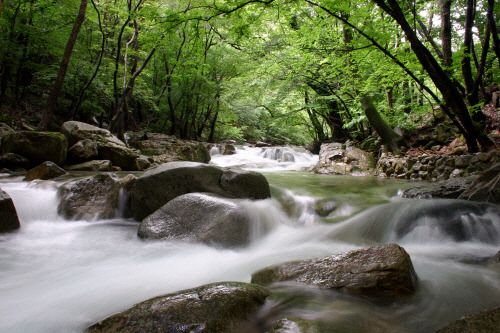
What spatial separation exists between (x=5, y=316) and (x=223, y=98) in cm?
1507

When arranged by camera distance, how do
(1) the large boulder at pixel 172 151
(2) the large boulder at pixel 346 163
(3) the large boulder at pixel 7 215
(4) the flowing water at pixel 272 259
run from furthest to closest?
(1) the large boulder at pixel 172 151 → (2) the large boulder at pixel 346 163 → (3) the large boulder at pixel 7 215 → (4) the flowing water at pixel 272 259

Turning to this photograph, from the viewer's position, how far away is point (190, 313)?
5.54ft

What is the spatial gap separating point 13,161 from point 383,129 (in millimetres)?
11983

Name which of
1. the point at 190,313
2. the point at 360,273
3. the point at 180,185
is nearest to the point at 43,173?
the point at 180,185

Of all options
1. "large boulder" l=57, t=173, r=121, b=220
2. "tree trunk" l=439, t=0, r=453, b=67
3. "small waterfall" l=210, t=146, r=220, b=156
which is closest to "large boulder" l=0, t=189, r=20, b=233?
"large boulder" l=57, t=173, r=121, b=220

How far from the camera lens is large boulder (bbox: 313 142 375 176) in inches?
395

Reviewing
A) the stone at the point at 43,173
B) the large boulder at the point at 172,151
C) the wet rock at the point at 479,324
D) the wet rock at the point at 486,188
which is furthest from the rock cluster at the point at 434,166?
the stone at the point at 43,173

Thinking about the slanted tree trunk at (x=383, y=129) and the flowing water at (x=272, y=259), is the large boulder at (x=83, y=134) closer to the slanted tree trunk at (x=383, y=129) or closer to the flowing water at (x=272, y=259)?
the flowing water at (x=272, y=259)

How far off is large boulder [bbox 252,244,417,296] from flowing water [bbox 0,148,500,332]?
10 cm

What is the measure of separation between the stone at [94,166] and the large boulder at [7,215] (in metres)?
4.12

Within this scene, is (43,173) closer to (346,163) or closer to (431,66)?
(431,66)

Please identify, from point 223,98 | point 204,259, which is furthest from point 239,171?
point 223,98

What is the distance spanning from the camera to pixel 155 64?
16.3 m

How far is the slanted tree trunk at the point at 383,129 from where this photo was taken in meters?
9.53
